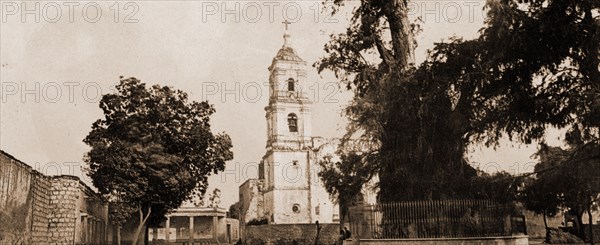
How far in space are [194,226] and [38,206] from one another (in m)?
36.1

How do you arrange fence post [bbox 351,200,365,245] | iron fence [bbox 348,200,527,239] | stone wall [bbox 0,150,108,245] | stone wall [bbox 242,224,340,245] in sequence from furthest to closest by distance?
A: stone wall [bbox 242,224,340,245]
fence post [bbox 351,200,365,245]
iron fence [bbox 348,200,527,239]
stone wall [bbox 0,150,108,245]

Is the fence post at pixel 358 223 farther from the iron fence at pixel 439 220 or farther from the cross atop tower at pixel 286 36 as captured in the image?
the cross atop tower at pixel 286 36

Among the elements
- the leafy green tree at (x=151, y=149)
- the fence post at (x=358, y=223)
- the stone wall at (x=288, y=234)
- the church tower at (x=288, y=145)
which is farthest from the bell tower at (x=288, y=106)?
the fence post at (x=358, y=223)

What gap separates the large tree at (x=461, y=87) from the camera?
43.6 feet

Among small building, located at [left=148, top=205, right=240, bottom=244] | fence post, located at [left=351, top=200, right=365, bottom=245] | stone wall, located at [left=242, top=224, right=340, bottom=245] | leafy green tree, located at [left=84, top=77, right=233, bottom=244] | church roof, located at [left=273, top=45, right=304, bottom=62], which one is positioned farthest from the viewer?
small building, located at [left=148, top=205, right=240, bottom=244]

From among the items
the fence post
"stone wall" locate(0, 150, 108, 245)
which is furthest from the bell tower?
the fence post

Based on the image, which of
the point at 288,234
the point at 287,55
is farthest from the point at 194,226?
the point at 288,234

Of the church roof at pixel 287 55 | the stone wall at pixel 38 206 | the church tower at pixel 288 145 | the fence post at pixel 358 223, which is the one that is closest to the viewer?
the stone wall at pixel 38 206

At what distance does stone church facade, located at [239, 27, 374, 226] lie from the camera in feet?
147

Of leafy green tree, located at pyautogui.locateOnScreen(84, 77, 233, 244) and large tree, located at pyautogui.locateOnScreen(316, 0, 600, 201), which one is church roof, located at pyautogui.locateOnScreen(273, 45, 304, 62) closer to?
leafy green tree, located at pyautogui.locateOnScreen(84, 77, 233, 244)

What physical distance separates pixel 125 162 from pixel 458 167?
42.8 feet

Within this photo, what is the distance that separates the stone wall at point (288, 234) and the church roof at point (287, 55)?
16605 millimetres

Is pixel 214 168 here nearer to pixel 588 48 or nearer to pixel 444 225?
pixel 444 225

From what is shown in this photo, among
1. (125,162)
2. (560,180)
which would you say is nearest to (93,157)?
(125,162)
